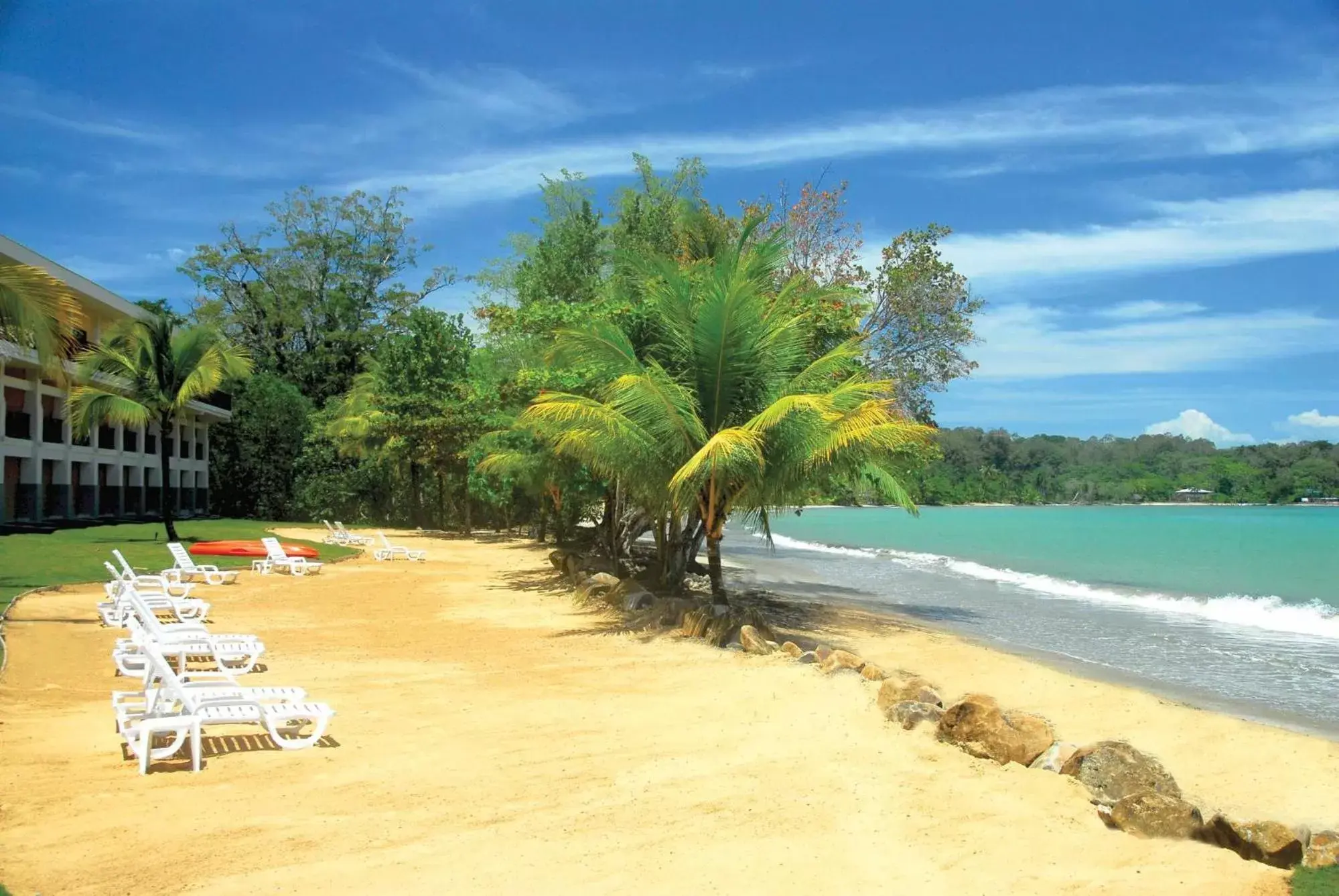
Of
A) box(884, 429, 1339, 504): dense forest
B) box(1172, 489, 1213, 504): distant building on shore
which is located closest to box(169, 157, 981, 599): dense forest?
box(884, 429, 1339, 504): dense forest

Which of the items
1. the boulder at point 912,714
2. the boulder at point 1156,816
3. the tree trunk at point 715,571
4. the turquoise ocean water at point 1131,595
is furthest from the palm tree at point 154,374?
the boulder at point 1156,816

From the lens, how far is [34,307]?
11555mm

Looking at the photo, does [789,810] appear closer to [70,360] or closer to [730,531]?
[70,360]

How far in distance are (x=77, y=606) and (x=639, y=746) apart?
31.9 feet

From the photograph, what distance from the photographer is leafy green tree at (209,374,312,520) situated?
4047cm

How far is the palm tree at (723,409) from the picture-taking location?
1307cm

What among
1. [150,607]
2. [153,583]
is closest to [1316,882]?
[150,607]

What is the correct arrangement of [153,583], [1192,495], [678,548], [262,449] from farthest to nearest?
[1192,495] → [262,449] → [678,548] → [153,583]

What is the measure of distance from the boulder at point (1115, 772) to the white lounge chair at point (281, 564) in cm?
1555

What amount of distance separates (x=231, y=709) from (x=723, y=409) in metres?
8.64

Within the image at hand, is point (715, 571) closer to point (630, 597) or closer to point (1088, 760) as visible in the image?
point (630, 597)

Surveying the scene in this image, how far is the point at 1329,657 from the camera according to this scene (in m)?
15.1

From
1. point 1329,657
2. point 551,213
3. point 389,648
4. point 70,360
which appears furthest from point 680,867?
point 551,213

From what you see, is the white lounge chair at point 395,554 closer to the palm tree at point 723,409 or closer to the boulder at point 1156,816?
the palm tree at point 723,409
